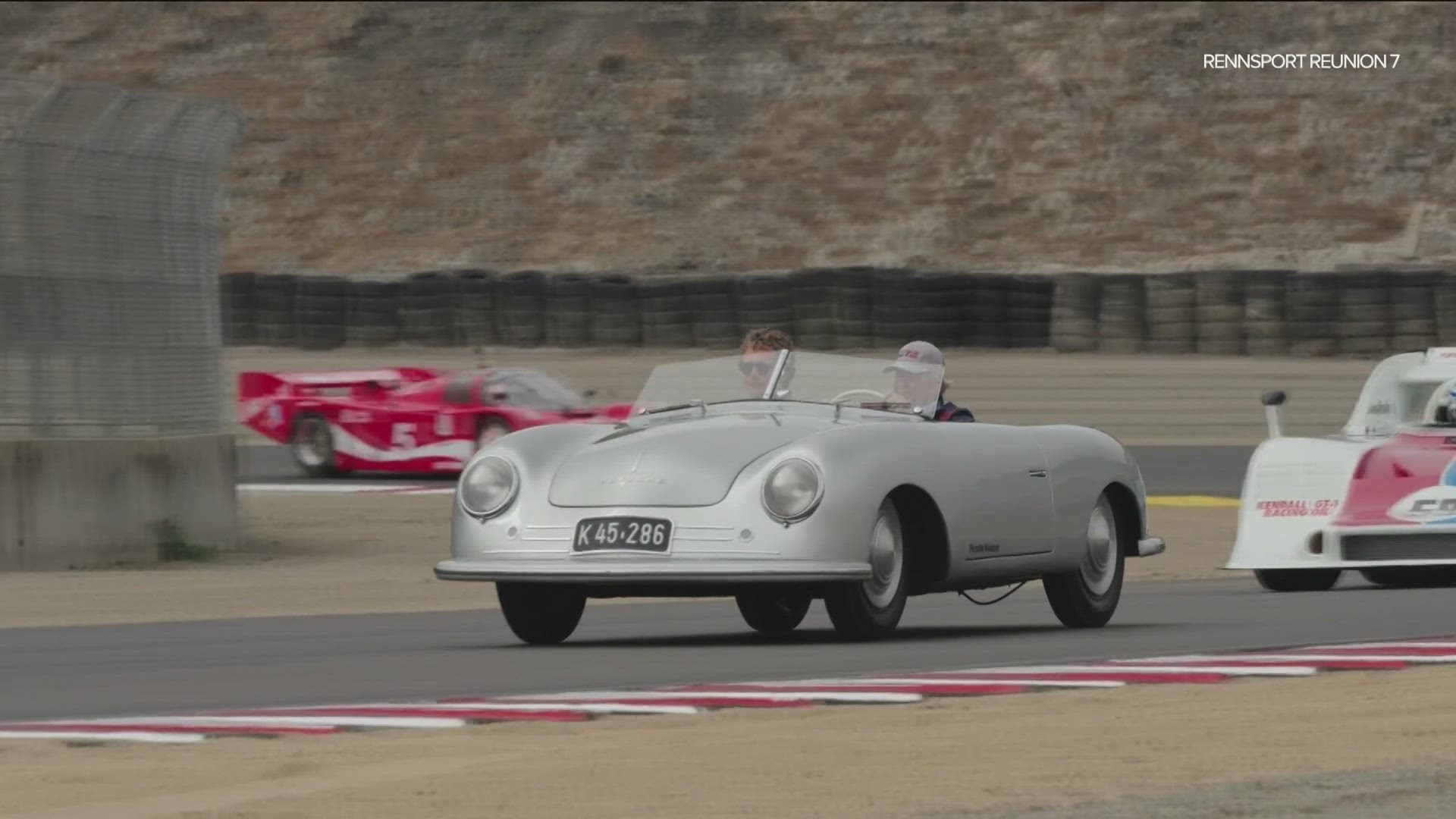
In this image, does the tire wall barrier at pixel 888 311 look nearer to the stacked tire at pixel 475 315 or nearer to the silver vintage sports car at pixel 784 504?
the stacked tire at pixel 475 315

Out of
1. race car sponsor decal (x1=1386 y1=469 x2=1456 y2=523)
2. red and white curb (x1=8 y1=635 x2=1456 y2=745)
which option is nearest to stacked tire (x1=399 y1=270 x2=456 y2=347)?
race car sponsor decal (x1=1386 y1=469 x2=1456 y2=523)

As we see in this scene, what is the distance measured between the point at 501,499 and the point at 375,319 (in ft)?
77.7

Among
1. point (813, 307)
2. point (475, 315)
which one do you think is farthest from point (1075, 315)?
point (475, 315)

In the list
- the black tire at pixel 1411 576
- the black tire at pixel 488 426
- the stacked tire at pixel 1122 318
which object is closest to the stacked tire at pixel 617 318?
the stacked tire at pixel 1122 318

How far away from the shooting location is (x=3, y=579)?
14352 millimetres

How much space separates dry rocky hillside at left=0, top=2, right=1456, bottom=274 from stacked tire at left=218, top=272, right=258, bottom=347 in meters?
10.5

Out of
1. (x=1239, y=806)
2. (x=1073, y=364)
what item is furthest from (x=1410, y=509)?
(x=1073, y=364)

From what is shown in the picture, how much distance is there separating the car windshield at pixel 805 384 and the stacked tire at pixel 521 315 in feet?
72.6

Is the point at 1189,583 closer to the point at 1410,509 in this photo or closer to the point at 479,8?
the point at 1410,509

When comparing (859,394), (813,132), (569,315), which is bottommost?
(569,315)

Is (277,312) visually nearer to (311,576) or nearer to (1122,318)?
(1122,318)

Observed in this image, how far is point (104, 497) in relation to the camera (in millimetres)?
15203

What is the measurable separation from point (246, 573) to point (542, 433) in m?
5.81

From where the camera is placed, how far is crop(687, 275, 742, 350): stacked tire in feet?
104
